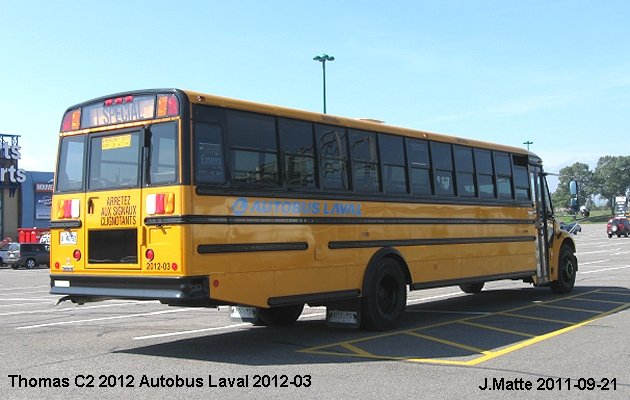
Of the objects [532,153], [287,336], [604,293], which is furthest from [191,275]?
[604,293]

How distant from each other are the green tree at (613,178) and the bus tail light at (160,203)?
174729mm

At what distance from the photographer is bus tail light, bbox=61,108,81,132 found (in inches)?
351

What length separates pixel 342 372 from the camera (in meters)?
7.10

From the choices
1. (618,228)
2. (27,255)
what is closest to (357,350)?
(27,255)

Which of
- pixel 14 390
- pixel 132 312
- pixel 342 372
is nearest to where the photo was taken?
pixel 14 390

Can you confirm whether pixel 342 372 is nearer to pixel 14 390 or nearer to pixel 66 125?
pixel 14 390

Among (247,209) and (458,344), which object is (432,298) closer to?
(458,344)

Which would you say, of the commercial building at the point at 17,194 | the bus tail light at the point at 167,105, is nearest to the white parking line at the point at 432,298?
the bus tail light at the point at 167,105

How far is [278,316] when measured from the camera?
10688 millimetres

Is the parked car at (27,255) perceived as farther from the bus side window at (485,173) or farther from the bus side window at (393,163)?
the bus side window at (393,163)

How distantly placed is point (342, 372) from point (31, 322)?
278 inches

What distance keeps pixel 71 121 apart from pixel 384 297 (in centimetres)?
508

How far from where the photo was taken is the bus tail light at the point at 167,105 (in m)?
7.76

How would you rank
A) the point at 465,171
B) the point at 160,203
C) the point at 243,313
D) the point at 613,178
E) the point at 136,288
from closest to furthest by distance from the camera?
the point at 160,203 → the point at 136,288 → the point at 243,313 → the point at 465,171 → the point at 613,178
